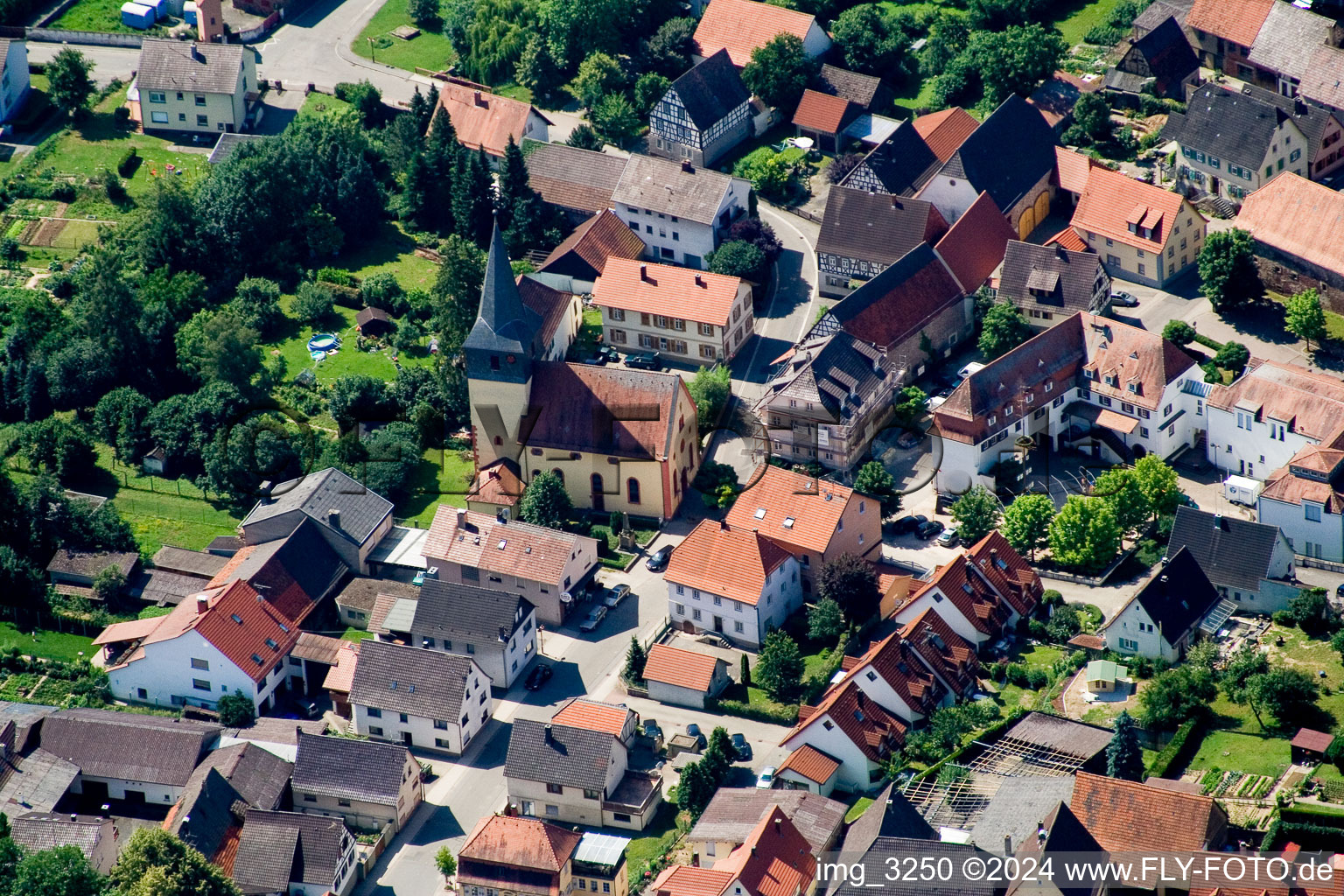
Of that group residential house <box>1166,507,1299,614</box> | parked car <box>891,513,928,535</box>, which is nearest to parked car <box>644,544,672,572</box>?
parked car <box>891,513,928,535</box>

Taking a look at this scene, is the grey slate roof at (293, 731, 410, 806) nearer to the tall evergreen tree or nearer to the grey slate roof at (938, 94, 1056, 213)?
the tall evergreen tree

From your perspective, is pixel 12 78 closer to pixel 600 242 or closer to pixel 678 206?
pixel 600 242

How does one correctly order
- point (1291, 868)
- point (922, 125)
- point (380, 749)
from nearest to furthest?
point (1291, 868)
point (380, 749)
point (922, 125)

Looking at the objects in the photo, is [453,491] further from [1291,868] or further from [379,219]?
Answer: [1291,868]

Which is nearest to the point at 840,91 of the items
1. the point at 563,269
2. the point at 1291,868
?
the point at 563,269

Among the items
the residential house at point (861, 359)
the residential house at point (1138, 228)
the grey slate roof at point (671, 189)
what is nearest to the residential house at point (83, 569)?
the residential house at point (861, 359)

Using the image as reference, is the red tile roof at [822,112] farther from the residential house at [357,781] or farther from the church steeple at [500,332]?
the residential house at [357,781]
